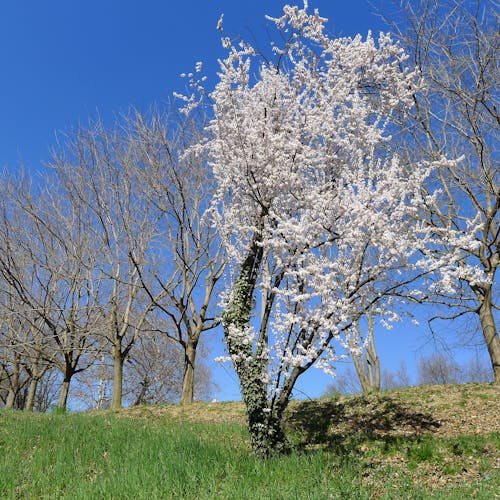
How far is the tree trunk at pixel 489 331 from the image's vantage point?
10.8 metres

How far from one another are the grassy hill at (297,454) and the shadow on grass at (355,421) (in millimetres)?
20

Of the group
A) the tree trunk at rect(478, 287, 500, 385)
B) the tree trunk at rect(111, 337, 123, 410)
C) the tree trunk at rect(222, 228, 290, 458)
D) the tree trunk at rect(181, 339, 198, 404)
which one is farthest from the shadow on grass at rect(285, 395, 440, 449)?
the tree trunk at rect(111, 337, 123, 410)

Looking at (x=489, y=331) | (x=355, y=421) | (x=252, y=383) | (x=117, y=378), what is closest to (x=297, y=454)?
(x=252, y=383)

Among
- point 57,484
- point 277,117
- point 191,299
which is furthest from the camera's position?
point 191,299

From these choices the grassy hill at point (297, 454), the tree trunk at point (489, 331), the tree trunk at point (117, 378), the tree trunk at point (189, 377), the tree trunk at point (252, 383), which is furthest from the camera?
the tree trunk at point (117, 378)

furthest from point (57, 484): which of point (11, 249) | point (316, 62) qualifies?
point (11, 249)

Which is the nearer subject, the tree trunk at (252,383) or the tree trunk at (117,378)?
the tree trunk at (252,383)

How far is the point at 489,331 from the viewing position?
11.0 metres

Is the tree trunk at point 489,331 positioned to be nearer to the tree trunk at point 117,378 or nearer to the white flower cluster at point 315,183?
the white flower cluster at point 315,183

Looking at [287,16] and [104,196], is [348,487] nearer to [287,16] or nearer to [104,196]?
[287,16]

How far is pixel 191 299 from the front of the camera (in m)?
14.4

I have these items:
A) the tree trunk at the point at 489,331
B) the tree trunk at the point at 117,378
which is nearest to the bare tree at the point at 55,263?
the tree trunk at the point at 117,378

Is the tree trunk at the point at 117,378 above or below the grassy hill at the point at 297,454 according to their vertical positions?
above

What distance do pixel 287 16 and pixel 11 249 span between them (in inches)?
514
